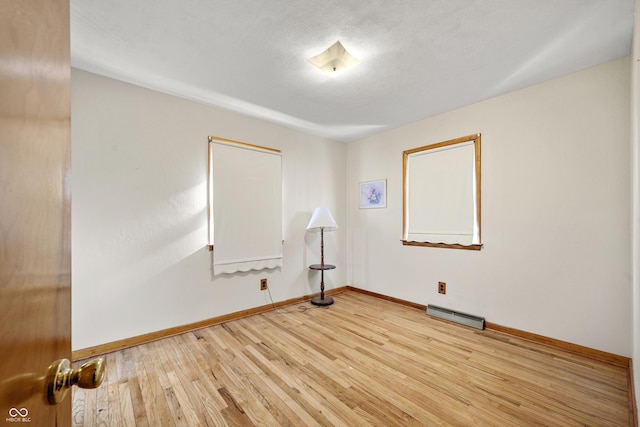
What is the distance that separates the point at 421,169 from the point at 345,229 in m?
1.51

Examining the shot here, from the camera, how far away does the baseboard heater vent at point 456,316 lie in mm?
2658

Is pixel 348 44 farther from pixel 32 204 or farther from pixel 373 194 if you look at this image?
pixel 373 194

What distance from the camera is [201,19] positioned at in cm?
160

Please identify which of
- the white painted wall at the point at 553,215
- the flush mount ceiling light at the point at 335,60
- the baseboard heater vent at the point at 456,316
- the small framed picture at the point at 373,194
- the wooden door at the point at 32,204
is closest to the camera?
the wooden door at the point at 32,204

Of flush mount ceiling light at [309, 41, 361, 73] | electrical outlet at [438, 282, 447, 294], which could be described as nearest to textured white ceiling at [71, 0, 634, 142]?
flush mount ceiling light at [309, 41, 361, 73]

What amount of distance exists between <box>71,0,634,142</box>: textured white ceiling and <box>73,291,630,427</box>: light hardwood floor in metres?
2.35

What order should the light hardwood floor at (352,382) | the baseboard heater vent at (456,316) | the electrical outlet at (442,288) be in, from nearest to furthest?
the light hardwood floor at (352,382) < the baseboard heater vent at (456,316) < the electrical outlet at (442,288)

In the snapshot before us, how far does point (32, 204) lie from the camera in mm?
414

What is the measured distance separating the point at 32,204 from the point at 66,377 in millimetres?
332

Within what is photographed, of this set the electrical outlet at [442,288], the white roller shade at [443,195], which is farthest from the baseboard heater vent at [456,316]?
the white roller shade at [443,195]

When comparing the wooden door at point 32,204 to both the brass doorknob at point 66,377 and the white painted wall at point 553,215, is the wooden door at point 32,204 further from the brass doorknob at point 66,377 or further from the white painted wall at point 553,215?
the white painted wall at point 553,215

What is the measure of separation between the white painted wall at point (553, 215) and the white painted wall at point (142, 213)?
2391 millimetres

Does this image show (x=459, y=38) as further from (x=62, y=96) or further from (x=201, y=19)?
(x=62, y=96)

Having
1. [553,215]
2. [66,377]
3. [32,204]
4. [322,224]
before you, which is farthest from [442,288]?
[32,204]
